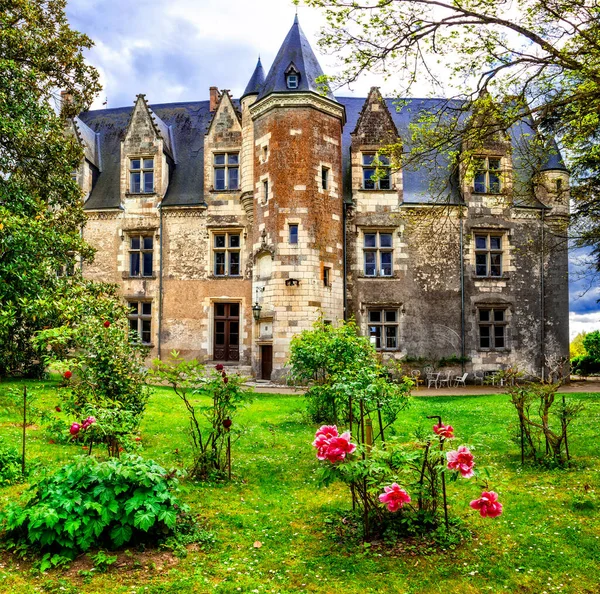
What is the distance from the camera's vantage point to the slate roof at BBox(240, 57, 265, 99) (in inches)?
943

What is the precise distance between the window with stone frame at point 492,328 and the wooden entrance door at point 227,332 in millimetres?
11009

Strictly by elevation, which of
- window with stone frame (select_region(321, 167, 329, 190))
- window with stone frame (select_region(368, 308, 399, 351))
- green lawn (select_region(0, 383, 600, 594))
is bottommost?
green lawn (select_region(0, 383, 600, 594))

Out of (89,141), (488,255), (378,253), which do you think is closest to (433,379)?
(378,253)

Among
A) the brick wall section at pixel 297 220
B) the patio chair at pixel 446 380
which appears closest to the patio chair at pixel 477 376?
the patio chair at pixel 446 380

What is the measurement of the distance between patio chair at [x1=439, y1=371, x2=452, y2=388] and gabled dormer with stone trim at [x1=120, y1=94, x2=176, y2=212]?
15.3 metres

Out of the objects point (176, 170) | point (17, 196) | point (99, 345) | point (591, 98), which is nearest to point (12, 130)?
point (17, 196)

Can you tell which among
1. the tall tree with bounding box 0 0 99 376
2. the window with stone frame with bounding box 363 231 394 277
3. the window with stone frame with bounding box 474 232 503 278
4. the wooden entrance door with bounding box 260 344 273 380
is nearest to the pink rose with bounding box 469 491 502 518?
the tall tree with bounding box 0 0 99 376

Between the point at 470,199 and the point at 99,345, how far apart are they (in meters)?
19.7

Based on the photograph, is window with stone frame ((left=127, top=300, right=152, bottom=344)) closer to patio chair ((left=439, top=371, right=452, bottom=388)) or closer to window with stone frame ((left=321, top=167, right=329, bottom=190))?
window with stone frame ((left=321, top=167, right=329, bottom=190))

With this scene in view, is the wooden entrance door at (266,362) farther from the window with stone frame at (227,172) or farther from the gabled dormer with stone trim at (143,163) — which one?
the gabled dormer with stone trim at (143,163)

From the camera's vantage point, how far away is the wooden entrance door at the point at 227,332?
2378cm

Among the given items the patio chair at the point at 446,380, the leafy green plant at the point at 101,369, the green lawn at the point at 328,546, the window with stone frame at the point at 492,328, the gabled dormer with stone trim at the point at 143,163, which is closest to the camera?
the green lawn at the point at 328,546

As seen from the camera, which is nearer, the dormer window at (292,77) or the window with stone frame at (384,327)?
the dormer window at (292,77)

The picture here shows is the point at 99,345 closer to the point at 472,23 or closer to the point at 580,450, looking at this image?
the point at 472,23
